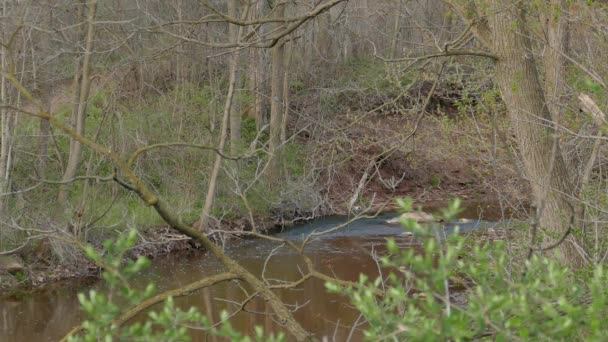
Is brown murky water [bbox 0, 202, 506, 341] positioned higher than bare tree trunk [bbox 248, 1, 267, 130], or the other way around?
bare tree trunk [bbox 248, 1, 267, 130]

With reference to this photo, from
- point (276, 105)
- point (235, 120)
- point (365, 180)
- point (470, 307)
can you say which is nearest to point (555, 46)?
point (470, 307)

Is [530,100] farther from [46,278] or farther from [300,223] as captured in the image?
[300,223]

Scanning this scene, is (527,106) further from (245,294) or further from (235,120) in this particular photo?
(235,120)

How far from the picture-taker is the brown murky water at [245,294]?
10320 mm

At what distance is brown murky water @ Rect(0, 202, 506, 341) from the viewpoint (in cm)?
1032

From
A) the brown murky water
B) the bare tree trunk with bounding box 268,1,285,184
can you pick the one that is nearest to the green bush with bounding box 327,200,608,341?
the brown murky water

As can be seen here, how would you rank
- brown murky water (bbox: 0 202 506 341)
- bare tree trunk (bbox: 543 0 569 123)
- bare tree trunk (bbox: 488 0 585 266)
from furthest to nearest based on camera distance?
1. brown murky water (bbox: 0 202 506 341)
2. bare tree trunk (bbox: 488 0 585 266)
3. bare tree trunk (bbox: 543 0 569 123)

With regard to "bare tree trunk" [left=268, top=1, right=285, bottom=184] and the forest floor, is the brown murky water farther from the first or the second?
"bare tree trunk" [left=268, top=1, right=285, bottom=184]

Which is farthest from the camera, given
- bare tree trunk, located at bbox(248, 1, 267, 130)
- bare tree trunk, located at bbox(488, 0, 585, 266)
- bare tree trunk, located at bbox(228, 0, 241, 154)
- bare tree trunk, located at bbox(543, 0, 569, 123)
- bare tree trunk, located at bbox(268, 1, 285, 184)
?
bare tree trunk, located at bbox(268, 1, 285, 184)

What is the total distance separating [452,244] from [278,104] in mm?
17871

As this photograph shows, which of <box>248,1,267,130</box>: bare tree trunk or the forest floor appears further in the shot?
<box>248,1,267,130</box>: bare tree trunk

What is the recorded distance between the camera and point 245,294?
9.55 metres

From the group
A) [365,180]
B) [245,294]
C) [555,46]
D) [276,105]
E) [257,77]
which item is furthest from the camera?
[257,77]

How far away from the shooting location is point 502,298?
2100mm
